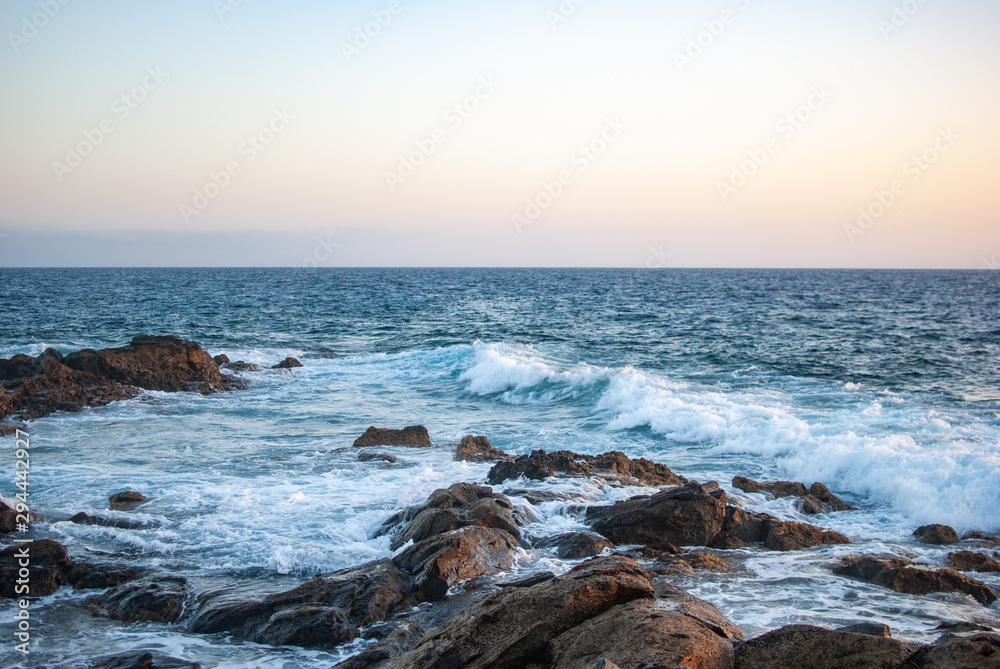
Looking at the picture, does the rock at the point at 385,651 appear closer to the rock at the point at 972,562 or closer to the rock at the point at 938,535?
the rock at the point at 972,562

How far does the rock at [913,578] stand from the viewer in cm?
750

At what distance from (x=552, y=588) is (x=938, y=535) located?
22.9 ft

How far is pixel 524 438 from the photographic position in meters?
16.1

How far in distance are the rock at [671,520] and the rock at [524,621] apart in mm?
3493

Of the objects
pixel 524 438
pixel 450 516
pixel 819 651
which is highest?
pixel 819 651

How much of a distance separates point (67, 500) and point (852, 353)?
27.2m

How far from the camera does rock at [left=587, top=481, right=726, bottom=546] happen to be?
8969mm

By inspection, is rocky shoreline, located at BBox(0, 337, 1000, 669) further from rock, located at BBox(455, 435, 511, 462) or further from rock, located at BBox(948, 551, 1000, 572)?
rock, located at BBox(455, 435, 511, 462)

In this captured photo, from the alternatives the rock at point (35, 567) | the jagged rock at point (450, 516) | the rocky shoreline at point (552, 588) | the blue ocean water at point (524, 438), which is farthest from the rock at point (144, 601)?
the jagged rock at point (450, 516)

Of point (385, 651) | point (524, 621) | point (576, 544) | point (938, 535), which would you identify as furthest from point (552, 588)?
point (938, 535)

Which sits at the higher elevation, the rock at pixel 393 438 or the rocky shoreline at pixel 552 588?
the rocky shoreline at pixel 552 588

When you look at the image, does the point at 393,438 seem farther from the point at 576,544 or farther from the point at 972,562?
the point at 972,562


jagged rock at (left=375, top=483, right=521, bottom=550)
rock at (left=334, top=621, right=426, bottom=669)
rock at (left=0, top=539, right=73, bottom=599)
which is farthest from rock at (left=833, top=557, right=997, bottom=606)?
rock at (left=0, top=539, right=73, bottom=599)

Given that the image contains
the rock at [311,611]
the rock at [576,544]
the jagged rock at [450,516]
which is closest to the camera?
the rock at [311,611]
